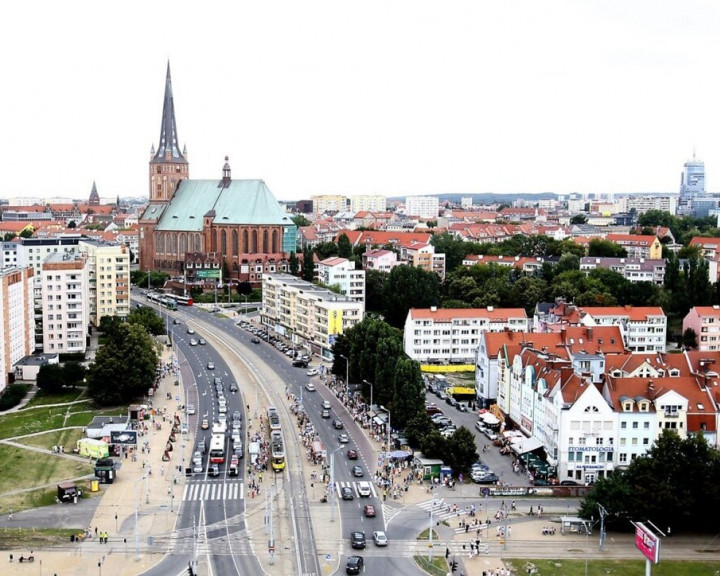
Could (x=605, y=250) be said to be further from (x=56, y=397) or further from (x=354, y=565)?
(x=354, y=565)

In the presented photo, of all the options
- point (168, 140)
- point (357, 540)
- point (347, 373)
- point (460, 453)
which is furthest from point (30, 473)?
point (168, 140)

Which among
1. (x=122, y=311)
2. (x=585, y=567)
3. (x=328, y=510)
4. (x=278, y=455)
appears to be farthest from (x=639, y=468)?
(x=122, y=311)

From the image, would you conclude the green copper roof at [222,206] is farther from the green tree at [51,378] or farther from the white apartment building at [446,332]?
the green tree at [51,378]

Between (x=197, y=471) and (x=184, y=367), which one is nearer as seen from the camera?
(x=197, y=471)

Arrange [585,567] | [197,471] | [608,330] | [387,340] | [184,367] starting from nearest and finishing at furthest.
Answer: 1. [585,567]
2. [197,471]
3. [387,340]
4. [608,330]
5. [184,367]

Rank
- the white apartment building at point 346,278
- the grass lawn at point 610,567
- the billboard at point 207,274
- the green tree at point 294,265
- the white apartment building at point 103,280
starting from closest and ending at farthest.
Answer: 1. the grass lawn at point 610,567
2. the white apartment building at point 103,280
3. the white apartment building at point 346,278
4. the green tree at point 294,265
5. the billboard at point 207,274

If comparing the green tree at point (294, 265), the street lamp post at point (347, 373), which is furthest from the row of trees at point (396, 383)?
the green tree at point (294, 265)

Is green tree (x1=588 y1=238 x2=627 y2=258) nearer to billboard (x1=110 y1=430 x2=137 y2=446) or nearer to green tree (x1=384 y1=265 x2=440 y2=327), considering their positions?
green tree (x1=384 y1=265 x2=440 y2=327)

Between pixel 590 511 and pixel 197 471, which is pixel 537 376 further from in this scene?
pixel 197 471

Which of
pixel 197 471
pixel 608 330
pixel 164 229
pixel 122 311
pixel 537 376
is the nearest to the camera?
pixel 197 471
